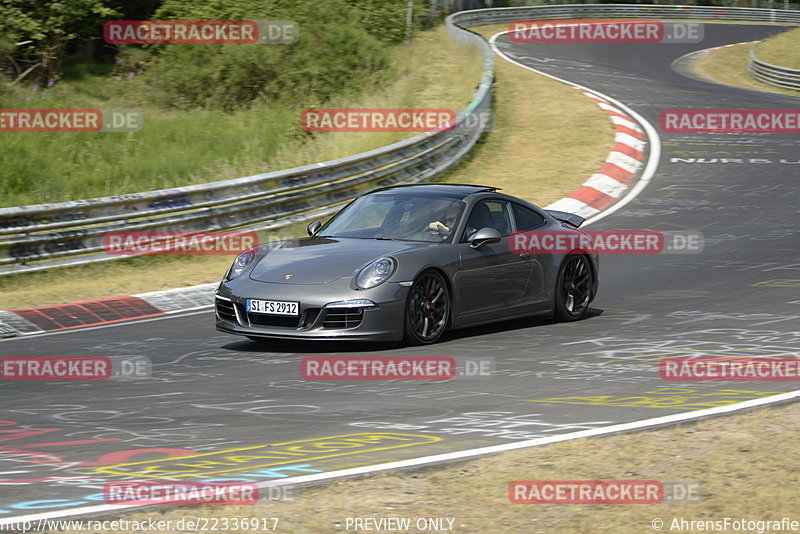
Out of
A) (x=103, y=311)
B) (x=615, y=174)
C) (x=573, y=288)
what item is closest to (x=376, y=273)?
(x=573, y=288)

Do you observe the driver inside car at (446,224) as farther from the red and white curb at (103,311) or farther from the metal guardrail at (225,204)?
the metal guardrail at (225,204)

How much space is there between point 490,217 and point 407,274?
5.12 ft

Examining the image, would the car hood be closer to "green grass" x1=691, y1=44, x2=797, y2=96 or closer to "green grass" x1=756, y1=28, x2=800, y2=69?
"green grass" x1=691, y1=44, x2=797, y2=96

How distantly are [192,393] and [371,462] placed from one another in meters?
2.40

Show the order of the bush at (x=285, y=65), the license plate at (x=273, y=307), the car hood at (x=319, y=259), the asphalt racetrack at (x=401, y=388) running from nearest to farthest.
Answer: the asphalt racetrack at (x=401, y=388)
the license plate at (x=273, y=307)
the car hood at (x=319, y=259)
the bush at (x=285, y=65)

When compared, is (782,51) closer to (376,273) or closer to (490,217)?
(490,217)

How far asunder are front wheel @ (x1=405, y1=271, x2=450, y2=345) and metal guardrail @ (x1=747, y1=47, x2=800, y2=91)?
29.4m

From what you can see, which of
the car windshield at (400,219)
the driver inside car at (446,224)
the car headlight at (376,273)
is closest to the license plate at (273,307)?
the car headlight at (376,273)

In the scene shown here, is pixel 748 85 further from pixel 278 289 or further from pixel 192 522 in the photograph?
pixel 192 522

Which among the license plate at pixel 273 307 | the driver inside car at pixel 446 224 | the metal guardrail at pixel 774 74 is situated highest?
the metal guardrail at pixel 774 74

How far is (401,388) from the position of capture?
7.82m

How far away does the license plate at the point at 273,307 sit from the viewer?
8992mm

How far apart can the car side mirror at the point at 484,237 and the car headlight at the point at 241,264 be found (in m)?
1.95

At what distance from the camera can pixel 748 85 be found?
3838 cm
